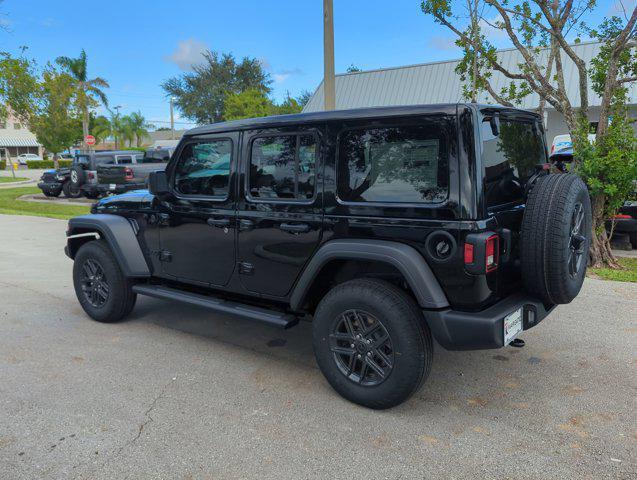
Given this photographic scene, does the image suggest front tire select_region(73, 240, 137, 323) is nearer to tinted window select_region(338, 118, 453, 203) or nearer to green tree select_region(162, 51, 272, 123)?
tinted window select_region(338, 118, 453, 203)

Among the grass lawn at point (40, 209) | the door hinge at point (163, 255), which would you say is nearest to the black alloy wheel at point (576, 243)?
the door hinge at point (163, 255)

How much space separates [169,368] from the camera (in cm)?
393

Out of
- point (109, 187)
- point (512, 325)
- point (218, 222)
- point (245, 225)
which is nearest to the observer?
point (512, 325)

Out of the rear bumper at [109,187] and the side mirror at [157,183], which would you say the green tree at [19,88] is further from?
the side mirror at [157,183]

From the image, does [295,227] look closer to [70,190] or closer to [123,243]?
[123,243]

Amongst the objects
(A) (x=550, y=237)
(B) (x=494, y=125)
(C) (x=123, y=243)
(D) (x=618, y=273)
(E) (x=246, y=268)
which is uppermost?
(B) (x=494, y=125)

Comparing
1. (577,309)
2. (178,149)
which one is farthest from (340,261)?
(577,309)

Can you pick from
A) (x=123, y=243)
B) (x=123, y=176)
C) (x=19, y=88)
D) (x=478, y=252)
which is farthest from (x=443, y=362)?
(x=19, y=88)

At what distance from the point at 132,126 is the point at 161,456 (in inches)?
3274

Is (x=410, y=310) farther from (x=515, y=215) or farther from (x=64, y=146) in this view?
(x=64, y=146)

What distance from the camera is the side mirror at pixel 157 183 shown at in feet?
13.8

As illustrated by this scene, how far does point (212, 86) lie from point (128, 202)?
144ft

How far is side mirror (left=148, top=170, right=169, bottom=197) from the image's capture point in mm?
4215

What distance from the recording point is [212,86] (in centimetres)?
4575
